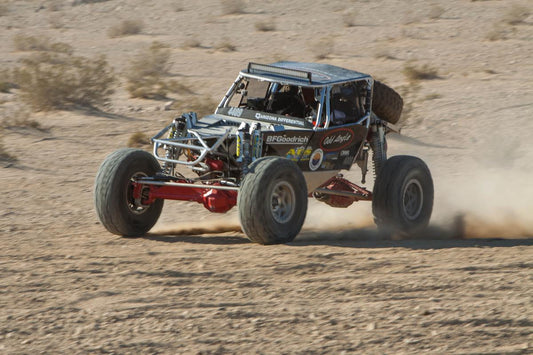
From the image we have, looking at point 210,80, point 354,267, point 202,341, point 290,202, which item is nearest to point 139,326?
point 202,341

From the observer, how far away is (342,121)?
10.1 m

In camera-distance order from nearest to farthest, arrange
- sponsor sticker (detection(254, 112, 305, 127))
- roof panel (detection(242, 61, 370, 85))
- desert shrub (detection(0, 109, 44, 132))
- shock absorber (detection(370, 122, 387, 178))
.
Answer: sponsor sticker (detection(254, 112, 305, 127))
roof panel (detection(242, 61, 370, 85))
shock absorber (detection(370, 122, 387, 178))
desert shrub (detection(0, 109, 44, 132))

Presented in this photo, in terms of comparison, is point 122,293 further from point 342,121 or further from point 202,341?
point 342,121

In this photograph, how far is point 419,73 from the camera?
66.6 ft

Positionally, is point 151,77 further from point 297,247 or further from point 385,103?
point 297,247

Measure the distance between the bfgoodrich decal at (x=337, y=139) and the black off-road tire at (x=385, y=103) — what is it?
2.36ft

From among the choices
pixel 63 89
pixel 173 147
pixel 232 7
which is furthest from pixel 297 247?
pixel 232 7

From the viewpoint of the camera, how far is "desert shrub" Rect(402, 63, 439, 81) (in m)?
20.2

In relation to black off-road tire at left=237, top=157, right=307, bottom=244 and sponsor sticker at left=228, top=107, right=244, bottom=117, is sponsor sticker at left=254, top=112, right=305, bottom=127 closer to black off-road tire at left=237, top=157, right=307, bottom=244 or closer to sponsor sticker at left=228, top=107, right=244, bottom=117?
sponsor sticker at left=228, top=107, right=244, bottom=117

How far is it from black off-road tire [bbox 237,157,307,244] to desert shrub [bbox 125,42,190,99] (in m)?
10.5

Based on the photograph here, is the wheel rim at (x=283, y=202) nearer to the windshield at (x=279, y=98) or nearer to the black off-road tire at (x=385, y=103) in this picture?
the windshield at (x=279, y=98)

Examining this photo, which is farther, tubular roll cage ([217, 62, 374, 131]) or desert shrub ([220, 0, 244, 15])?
desert shrub ([220, 0, 244, 15])

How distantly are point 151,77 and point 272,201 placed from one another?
12639 millimetres

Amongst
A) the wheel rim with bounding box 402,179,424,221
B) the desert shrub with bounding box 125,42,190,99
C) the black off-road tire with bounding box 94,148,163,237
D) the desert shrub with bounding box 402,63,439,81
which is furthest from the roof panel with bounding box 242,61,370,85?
the desert shrub with bounding box 402,63,439,81
